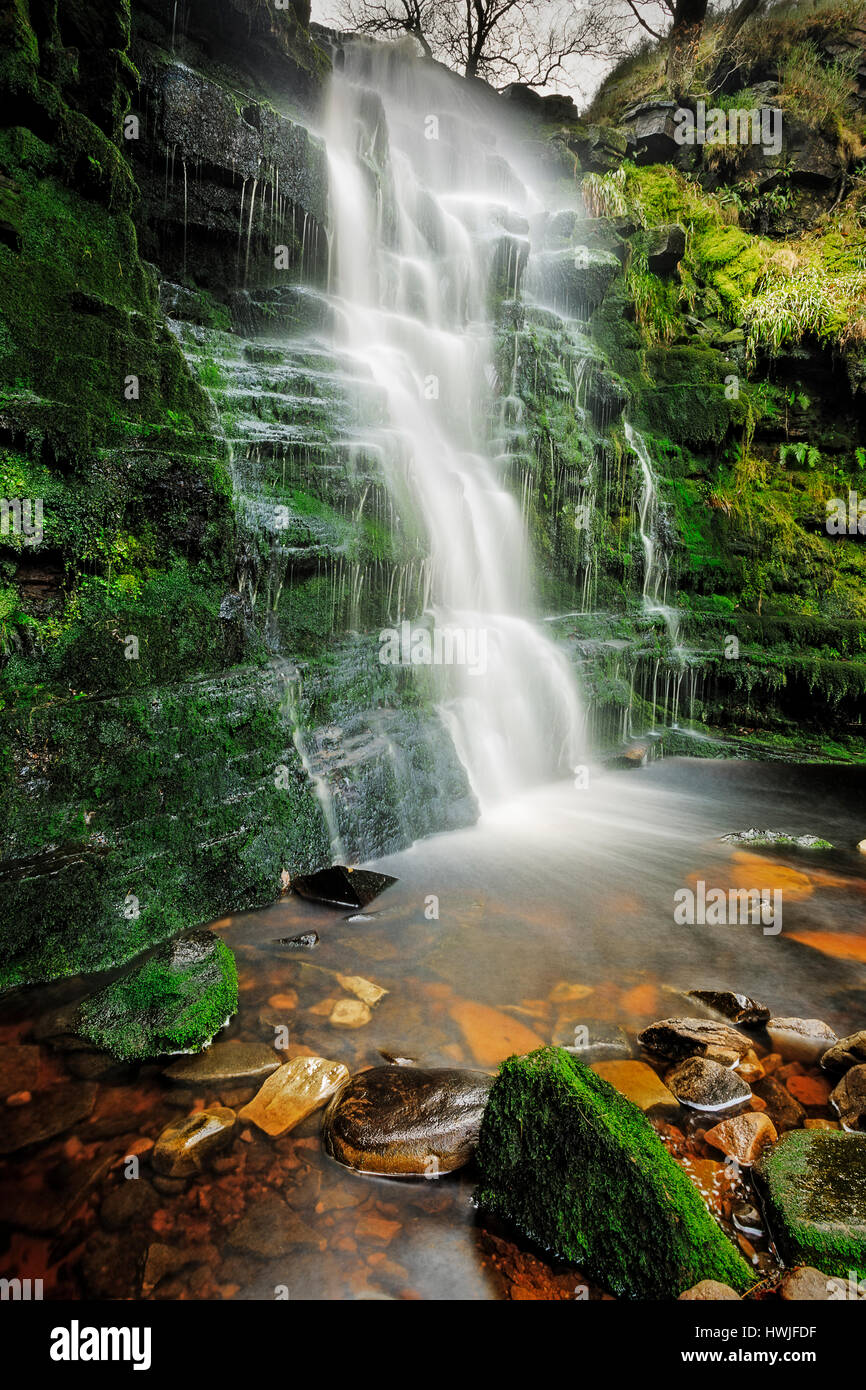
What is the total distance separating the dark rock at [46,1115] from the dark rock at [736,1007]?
348cm

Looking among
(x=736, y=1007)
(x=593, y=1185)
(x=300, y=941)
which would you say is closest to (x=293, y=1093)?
(x=300, y=941)

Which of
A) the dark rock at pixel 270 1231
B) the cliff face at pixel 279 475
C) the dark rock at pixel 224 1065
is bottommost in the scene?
the dark rock at pixel 270 1231

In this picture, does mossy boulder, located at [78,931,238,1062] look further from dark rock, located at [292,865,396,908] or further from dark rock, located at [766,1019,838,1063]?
dark rock, located at [766,1019,838,1063]

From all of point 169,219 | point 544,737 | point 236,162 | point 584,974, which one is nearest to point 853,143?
point 236,162

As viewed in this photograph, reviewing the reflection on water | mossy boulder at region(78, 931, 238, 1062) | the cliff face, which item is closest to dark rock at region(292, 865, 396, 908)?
the reflection on water

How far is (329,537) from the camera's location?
20.5ft

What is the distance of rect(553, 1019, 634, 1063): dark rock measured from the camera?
11.3ft

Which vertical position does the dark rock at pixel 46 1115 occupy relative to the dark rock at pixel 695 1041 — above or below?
below

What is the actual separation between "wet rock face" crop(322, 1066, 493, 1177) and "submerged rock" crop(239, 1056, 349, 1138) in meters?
0.11

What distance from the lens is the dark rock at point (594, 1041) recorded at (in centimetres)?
343

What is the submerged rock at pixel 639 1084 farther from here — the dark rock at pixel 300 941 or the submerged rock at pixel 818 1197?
the dark rock at pixel 300 941

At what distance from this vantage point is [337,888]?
4977 millimetres

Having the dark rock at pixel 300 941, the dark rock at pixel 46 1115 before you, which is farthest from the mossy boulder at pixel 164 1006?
the dark rock at pixel 300 941

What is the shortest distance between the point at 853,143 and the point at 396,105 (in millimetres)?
11226
